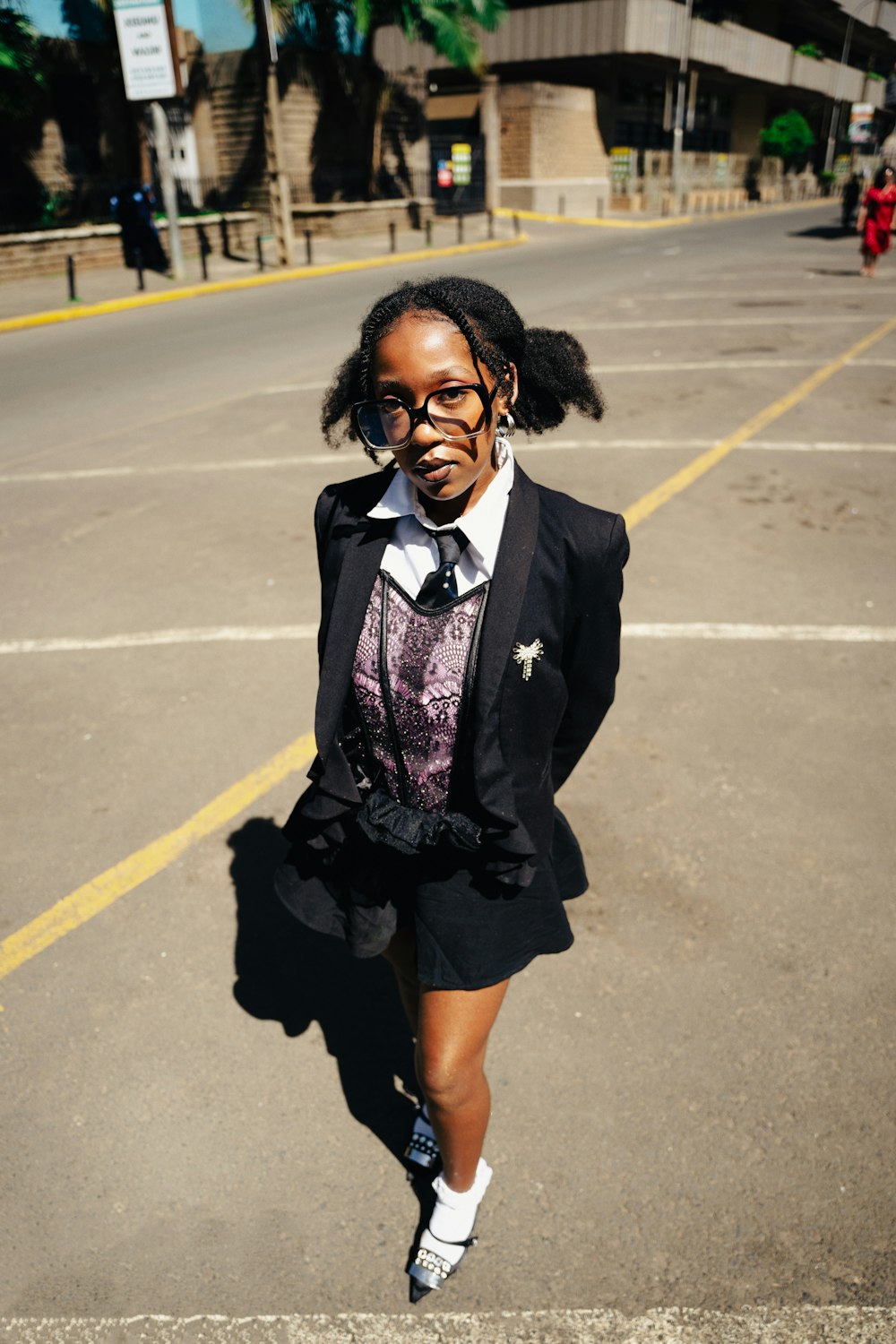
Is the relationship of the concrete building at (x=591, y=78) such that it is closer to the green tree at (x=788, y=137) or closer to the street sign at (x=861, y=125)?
the green tree at (x=788, y=137)

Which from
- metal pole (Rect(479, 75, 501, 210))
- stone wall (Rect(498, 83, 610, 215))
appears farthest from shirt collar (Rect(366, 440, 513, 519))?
stone wall (Rect(498, 83, 610, 215))

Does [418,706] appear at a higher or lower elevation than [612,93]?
lower

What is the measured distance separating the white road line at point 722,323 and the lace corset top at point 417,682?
1283cm

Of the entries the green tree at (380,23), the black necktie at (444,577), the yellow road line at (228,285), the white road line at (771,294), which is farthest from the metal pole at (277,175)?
the black necktie at (444,577)

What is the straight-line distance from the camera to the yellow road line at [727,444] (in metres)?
6.99

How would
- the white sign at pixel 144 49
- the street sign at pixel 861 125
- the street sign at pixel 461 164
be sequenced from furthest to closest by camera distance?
1. the street sign at pixel 861 125
2. the street sign at pixel 461 164
3. the white sign at pixel 144 49

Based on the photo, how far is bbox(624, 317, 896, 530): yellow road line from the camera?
699 cm

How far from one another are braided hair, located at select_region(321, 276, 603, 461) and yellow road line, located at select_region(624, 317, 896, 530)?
4.57 metres

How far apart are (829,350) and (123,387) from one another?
8.68 m

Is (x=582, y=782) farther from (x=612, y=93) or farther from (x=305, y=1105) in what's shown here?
(x=612, y=93)

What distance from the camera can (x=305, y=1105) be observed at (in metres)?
2.69

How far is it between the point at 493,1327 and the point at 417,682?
4.79 ft

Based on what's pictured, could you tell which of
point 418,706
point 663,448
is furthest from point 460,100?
point 418,706

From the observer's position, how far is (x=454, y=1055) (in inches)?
79.4
